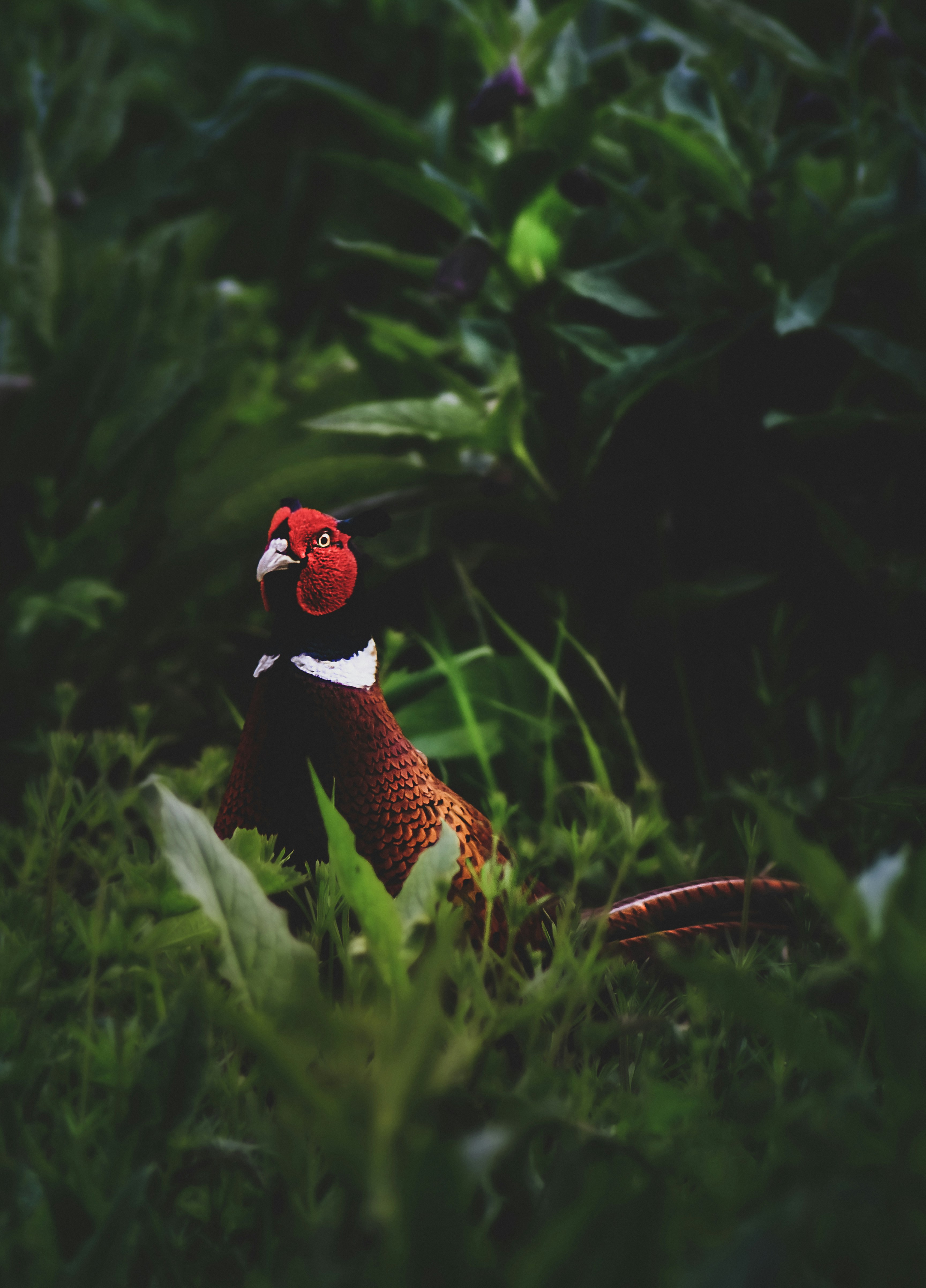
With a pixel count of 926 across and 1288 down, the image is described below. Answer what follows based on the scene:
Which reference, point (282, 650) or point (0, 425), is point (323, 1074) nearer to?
point (282, 650)

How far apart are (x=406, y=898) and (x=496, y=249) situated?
4.17ft

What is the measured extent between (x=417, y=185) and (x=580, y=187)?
0.29 metres

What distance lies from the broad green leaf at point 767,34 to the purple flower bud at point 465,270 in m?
0.63

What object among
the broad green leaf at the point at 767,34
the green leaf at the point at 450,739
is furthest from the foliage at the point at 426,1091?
the broad green leaf at the point at 767,34

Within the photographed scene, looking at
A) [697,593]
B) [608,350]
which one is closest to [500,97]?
[608,350]

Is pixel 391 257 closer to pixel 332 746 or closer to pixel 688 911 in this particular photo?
pixel 332 746

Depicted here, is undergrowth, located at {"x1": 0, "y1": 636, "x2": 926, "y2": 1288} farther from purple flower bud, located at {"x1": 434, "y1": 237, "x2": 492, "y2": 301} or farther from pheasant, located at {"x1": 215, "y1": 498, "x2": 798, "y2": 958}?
purple flower bud, located at {"x1": 434, "y1": 237, "x2": 492, "y2": 301}

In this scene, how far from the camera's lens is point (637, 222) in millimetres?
1930

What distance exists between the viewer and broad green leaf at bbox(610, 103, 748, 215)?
169 cm

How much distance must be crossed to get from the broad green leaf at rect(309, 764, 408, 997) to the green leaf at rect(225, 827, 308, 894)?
0.07 m

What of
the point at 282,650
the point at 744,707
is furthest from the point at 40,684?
the point at 744,707

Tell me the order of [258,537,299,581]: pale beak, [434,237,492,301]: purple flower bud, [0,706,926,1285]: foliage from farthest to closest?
[434,237,492,301]: purple flower bud < [258,537,299,581]: pale beak < [0,706,926,1285]: foliage

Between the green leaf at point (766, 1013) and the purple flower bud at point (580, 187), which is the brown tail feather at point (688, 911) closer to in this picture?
the green leaf at point (766, 1013)

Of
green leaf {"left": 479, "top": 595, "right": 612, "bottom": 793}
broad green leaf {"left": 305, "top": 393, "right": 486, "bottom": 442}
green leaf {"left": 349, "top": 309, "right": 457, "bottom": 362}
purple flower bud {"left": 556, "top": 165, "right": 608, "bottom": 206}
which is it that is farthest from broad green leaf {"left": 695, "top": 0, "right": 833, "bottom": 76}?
green leaf {"left": 479, "top": 595, "right": 612, "bottom": 793}
